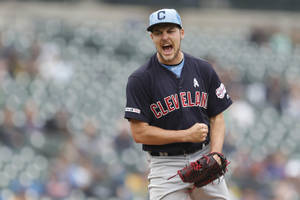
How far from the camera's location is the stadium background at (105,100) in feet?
26.0

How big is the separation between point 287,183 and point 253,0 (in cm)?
1016

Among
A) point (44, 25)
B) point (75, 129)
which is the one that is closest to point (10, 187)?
point (75, 129)

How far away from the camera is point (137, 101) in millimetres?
3621

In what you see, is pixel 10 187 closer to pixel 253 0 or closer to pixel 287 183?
pixel 287 183

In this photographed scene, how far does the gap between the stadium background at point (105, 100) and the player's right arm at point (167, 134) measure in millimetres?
3713

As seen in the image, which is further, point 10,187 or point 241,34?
point 241,34

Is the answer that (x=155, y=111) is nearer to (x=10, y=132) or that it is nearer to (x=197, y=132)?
(x=197, y=132)

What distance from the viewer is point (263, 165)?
29.9 feet

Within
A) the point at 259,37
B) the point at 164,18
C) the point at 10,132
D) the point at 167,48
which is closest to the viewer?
the point at 164,18

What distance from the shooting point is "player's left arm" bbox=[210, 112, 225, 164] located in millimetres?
3770

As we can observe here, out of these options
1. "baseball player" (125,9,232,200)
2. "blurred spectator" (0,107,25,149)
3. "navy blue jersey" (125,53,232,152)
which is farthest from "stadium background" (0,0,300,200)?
"navy blue jersey" (125,53,232,152)

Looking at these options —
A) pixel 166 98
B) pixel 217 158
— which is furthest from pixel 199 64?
pixel 217 158

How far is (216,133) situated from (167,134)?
0.40m

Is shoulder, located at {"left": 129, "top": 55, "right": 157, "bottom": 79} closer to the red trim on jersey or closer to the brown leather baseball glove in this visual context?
the red trim on jersey
